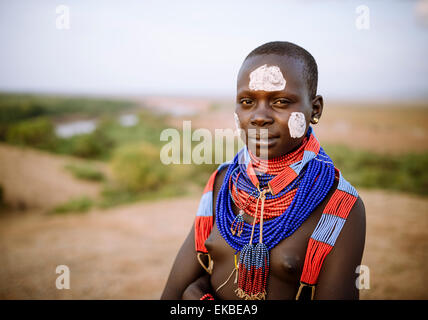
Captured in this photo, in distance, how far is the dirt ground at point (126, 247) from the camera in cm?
429

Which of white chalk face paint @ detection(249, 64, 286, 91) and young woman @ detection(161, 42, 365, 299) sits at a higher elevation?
white chalk face paint @ detection(249, 64, 286, 91)

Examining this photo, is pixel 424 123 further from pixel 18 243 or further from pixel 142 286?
pixel 18 243

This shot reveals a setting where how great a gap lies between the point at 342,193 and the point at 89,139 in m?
16.4

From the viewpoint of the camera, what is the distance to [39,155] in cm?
1398

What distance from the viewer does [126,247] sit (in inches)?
228

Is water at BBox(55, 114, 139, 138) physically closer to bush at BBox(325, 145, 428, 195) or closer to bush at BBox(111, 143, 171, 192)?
bush at BBox(111, 143, 171, 192)

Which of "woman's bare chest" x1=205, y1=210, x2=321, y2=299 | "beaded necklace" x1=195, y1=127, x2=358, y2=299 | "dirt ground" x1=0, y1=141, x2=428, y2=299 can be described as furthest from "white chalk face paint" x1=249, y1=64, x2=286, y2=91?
"dirt ground" x1=0, y1=141, x2=428, y2=299

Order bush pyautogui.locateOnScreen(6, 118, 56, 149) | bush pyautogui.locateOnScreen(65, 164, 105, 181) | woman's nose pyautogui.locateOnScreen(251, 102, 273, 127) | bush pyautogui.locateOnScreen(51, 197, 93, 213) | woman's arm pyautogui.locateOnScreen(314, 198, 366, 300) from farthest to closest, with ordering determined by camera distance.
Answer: bush pyautogui.locateOnScreen(6, 118, 56, 149)
bush pyautogui.locateOnScreen(65, 164, 105, 181)
bush pyautogui.locateOnScreen(51, 197, 93, 213)
woman's nose pyautogui.locateOnScreen(251, 102, 273, 127)
woman's arm pyautogui.locateOnScreen(314, 198, 366, 300)

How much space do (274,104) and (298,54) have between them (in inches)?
11.9

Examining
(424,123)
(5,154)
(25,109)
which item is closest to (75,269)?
(5,154)

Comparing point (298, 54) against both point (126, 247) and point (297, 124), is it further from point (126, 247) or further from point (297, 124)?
point (126, 247)

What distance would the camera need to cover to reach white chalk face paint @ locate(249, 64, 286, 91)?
1.57 metres

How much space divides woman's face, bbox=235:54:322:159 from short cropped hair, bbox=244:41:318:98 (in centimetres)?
3

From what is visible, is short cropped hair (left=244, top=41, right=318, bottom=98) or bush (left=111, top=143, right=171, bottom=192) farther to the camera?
bush (left=111, top=143, right=171, bottom=192)
